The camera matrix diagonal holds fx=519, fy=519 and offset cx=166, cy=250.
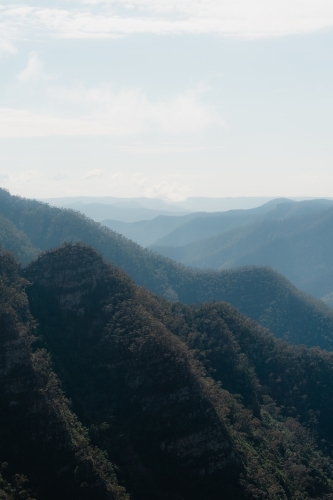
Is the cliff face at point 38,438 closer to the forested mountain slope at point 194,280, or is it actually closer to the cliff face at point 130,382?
the cliff face at point 130,382

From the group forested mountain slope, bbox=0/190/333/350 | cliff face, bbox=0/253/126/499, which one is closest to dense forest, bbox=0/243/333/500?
cliff face, bbox=0/253/126/499

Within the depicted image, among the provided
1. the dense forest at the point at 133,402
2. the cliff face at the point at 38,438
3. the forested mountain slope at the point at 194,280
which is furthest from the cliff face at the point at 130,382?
the forested mountain slope at the point at 194,280

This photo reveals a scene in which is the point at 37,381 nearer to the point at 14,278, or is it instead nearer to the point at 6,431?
the point at 6,431

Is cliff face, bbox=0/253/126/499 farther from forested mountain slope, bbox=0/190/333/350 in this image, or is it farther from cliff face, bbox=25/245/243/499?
forested mountain slope, bbox=0/190/333/350

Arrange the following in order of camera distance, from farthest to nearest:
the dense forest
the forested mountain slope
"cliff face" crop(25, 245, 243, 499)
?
the forested mountain slope < "cliff face" crop(25, 245, 243, 499) < the dense forest

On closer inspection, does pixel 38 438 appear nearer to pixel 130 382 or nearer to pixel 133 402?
pixel 133 402

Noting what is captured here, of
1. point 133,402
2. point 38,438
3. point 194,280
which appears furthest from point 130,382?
point 194,280
